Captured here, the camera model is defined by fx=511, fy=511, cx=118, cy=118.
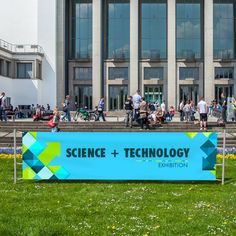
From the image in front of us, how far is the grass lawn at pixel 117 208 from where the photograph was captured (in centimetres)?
795

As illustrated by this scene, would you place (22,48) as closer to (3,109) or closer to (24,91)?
(24,91)

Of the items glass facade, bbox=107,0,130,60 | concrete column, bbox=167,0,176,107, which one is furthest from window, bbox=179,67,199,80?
glass facade, bbox=107,0,130,60

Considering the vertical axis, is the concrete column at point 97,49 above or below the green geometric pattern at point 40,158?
above

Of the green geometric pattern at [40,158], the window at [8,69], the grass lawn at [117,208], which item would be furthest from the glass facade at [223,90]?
the green geometric pattern at [40,158]

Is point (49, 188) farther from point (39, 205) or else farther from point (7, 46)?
point (7, 46)

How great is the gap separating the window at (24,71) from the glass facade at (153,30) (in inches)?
537

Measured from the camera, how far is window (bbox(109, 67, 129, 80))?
6172cm

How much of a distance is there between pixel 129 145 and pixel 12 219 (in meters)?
4.74

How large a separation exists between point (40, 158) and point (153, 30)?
51016mm

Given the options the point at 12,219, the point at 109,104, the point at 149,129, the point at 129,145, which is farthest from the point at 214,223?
the point at 109,104

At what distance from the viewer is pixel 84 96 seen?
6219 centimetres

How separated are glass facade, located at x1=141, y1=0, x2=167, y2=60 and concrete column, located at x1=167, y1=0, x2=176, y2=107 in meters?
2.07

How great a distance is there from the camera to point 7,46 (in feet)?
198

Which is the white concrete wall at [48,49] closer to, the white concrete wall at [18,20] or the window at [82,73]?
the white concrete wall at [18,20]
